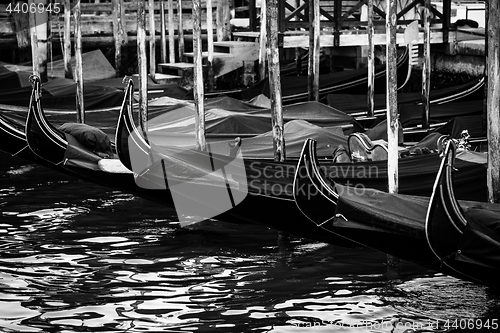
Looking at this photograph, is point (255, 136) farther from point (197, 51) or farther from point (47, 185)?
point (47, 185)

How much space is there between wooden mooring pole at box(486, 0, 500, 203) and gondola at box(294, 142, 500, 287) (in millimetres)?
229

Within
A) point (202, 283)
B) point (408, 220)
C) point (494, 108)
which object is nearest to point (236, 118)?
point (202, 283)

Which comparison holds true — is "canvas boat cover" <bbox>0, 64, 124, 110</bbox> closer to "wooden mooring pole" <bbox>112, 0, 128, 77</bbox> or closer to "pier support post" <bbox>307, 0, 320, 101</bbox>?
"wooden mooring pole" <bbox>112, 0, 128, 77</bbox>

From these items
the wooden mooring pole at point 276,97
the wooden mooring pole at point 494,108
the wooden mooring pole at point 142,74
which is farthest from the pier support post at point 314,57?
the wooden mooring pole at point 494,108

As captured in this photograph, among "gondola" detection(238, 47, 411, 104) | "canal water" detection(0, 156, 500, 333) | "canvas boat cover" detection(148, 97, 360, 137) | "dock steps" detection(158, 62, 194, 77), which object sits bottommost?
"canal water" detection(0, 156, 500, 333)

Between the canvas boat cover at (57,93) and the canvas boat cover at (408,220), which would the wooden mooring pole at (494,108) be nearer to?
the canvas boat cover at (408,220)

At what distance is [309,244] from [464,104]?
10.2ft

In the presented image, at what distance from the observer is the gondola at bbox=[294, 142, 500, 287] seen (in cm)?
438

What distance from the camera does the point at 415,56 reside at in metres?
9.91

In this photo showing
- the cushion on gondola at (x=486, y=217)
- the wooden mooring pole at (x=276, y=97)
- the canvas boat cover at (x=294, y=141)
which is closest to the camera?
the cushion on gondola at (x=486, y=217)

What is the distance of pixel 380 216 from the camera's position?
181 inches

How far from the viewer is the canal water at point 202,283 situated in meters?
4.59

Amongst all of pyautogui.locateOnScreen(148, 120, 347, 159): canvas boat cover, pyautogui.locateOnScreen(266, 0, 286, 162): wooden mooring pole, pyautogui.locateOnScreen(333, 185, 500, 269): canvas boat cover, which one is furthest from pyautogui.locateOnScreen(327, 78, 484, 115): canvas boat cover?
pyautogui.locateOnScreen(333, 185, 500, 269): canvas boat cover

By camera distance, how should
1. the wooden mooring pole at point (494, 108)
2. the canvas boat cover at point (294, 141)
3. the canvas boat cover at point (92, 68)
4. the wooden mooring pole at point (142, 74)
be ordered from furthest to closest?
the canvas boat cover at point (92, 68), the wooden mooring pole at point (142, 74), the canvas boat cover at point (294, 141), the wooden mooring pole at point (494, 108)
